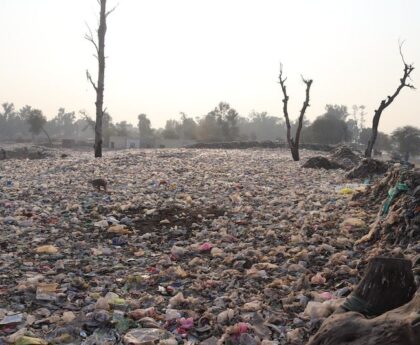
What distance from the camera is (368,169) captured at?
975cm

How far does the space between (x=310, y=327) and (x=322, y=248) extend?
5.50 ft

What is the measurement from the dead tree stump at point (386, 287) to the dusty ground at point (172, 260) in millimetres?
489

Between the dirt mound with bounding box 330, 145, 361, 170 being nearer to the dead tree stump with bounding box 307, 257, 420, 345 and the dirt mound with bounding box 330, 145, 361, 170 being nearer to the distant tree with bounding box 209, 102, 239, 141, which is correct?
the dead tree stump with bounding box 307, 257, 420, 345

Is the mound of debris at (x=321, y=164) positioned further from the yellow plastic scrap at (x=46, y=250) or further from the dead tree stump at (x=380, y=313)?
the dead tree stump at (x=380, y=313)

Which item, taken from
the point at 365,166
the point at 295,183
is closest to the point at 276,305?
the point at 295,183

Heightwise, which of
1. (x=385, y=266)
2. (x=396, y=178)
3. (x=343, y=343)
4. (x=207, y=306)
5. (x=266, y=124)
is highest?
(x=266, y=124)

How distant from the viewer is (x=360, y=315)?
235 centimetres

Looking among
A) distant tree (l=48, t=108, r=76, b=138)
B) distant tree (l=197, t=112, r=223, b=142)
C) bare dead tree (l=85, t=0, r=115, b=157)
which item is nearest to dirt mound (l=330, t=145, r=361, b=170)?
bare dead tree (l=85, t=0, r=115, b=157)

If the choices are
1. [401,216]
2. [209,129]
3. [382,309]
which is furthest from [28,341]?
[209,129]

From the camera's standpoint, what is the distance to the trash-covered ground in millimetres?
3023

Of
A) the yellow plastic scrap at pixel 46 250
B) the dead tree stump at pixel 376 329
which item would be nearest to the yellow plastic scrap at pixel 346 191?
the yellow plastic scrap at pixel 46 250

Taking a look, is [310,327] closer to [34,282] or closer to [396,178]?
[34,282]

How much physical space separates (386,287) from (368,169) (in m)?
7.77

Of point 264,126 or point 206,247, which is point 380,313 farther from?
point 264,126
